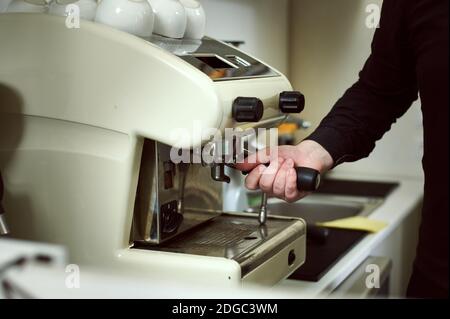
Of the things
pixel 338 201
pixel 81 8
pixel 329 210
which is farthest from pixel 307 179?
pixel 338 201

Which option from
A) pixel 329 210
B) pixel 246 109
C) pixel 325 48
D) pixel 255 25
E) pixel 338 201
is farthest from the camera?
pixel 338 201

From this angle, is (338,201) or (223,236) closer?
(223,236)

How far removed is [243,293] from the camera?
0.62 metres

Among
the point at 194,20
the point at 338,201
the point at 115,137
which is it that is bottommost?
the point at 338,201

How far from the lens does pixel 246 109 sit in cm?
70

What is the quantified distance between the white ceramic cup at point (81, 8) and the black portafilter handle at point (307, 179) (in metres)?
0.30

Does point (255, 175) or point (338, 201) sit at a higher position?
point (255, 175)

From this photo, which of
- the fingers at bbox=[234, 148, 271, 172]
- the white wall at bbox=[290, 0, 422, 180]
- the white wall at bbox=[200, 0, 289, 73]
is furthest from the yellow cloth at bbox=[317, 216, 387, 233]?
the fingers at bbox=[234, 148, 271, 172]

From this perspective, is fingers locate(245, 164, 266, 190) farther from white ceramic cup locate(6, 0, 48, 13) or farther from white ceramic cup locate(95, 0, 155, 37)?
white ceramic cup locate(6, 0, 48, 13)

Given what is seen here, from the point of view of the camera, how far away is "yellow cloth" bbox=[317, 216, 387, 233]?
4.23ft

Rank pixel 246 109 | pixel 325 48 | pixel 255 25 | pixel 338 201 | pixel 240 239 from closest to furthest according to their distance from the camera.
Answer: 1. pixel 246 109
2. pixel 240 239
3. pixel 255 25
4. pixel 325 48
5. pixel 338 201

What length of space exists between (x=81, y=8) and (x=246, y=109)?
0.23 metres

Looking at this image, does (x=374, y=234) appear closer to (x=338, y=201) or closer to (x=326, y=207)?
(x=326, y=207)

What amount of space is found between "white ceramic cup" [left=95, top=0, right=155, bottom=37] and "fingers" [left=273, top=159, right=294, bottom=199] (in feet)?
0.74
